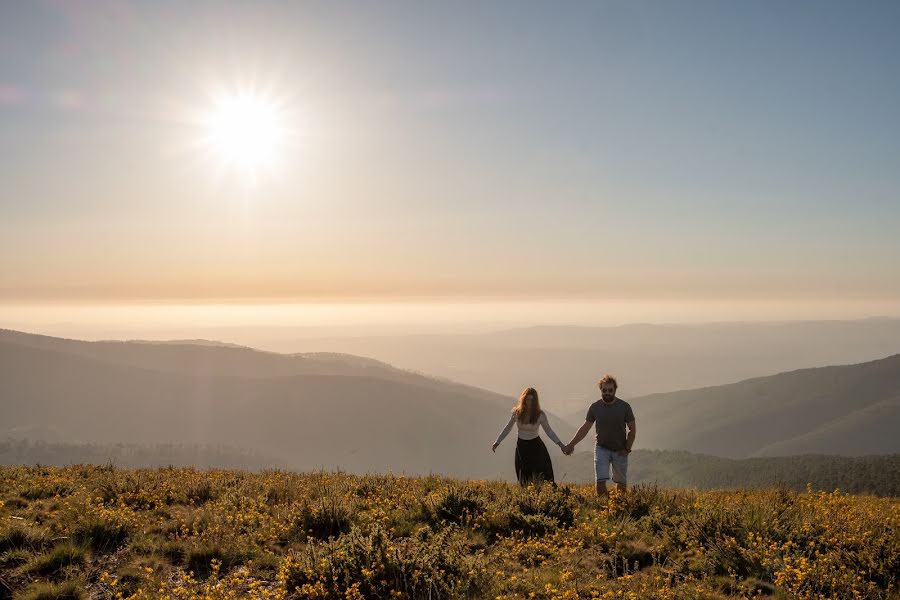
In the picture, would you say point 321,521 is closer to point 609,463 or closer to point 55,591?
point 55,591

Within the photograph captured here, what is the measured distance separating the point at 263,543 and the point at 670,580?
5512 millimetres

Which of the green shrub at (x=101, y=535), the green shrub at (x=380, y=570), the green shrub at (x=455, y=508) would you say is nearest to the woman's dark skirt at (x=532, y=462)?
the green shrub at (x=455, y=508)

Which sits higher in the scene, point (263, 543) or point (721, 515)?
point (721, 515)

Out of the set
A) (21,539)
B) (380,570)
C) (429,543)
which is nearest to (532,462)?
(429,543)

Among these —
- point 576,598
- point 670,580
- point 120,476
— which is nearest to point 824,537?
point 670,580

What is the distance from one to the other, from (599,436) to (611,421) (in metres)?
0.40

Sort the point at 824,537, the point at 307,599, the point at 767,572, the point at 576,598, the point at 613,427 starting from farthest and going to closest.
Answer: the point at 613,427 → the point at 824,537 → the point at 767,572 → the point at 307,599 → the point at 576,598

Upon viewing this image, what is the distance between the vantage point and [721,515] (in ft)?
25.0

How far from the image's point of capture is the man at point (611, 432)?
10703 millimetres

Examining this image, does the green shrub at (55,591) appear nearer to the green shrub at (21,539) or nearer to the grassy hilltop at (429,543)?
the grassy hilltop at (429,543)

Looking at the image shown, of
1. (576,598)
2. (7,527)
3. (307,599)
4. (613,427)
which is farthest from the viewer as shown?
(613,427)

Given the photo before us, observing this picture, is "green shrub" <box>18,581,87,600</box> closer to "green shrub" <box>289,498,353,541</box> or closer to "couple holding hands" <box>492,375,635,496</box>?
"green shrub" <box>289,498,353,541</box>

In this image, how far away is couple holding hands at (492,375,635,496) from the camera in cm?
1070

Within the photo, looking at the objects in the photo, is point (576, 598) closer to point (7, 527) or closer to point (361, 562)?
point (361, 562)
